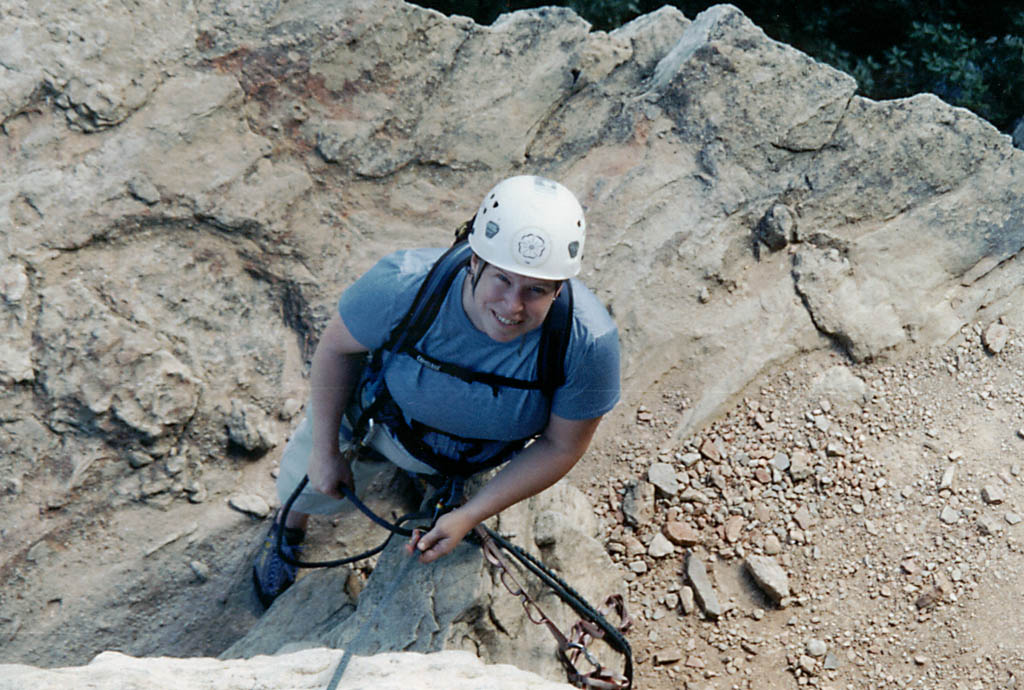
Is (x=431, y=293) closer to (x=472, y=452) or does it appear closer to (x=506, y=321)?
(x=506, y=321)

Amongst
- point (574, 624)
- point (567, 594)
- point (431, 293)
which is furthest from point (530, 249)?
point (574, 624)

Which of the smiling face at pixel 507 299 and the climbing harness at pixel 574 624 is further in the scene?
the climbing harness at pixel 574 624

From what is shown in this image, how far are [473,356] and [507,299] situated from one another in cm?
35

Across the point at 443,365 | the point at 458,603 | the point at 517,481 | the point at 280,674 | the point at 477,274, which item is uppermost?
the point at 477,274

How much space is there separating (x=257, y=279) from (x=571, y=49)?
234 cm

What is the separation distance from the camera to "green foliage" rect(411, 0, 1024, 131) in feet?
21.5

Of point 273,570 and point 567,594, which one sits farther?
point 273,570

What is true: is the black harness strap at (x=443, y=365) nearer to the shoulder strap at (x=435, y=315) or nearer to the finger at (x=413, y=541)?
the shoulder strap at (x=435, y=315)

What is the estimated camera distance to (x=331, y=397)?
11.1ft

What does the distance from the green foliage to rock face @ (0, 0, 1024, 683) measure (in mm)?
1778

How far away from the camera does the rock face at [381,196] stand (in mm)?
4484

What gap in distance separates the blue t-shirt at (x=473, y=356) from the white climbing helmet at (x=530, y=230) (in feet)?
0.77

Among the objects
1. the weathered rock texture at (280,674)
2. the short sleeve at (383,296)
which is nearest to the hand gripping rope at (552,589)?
the weathered rock texture at (280,674)

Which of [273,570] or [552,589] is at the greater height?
[552,589]
